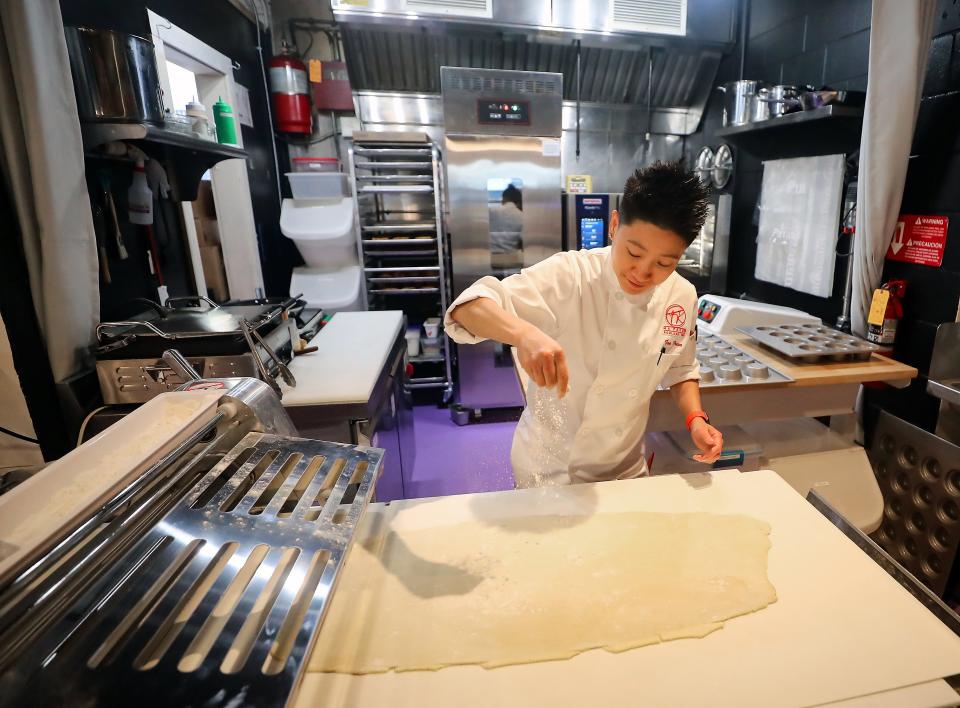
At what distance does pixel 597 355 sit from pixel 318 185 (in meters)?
2.89

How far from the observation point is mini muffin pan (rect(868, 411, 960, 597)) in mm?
1756

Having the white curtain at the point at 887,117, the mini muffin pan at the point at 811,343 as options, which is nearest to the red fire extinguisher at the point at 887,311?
the white curtain at the point at 887,117

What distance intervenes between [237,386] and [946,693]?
1123 mm

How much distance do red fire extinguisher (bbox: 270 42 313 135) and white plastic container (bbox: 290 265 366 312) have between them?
103 cm

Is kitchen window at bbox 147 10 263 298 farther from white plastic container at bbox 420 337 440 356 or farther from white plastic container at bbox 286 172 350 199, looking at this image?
white plastic container at bbox 420 337 440 356

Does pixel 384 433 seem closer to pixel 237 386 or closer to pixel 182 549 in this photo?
pixel 237 386

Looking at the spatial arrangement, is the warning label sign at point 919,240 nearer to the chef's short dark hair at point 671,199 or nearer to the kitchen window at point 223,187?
the chef's short dark hair at point 671,199

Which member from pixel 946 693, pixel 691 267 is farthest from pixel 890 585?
pixel 691 267

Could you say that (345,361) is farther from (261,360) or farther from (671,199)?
(671,199)

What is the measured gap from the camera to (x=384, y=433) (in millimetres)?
1972

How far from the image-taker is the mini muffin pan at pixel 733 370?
5.28 ft

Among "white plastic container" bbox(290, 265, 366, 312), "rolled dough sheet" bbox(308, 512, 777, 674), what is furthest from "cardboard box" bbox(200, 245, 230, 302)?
"rolled dough sheet" bbox(308, 512, 777, 674)

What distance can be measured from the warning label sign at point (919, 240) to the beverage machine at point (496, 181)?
1.89m

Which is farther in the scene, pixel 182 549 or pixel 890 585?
pixel 890 585
